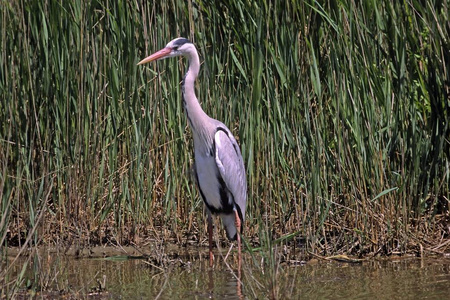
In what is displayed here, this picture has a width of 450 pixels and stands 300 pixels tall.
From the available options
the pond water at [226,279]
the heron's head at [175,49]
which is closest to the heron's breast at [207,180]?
the pond water at [226,279]

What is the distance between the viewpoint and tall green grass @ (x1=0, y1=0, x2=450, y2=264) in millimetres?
5090

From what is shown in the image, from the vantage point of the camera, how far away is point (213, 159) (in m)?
5.46

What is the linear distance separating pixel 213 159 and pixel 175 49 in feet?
2.49

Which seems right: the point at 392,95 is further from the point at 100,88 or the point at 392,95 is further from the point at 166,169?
the point at 100,88

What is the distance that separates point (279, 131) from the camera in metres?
5.45

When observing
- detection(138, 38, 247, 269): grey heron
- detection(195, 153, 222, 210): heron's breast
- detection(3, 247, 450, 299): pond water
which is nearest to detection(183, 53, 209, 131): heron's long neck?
detection(138, 38, 247, 269): grey heron

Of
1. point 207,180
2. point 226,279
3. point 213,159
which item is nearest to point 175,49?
point 213,159

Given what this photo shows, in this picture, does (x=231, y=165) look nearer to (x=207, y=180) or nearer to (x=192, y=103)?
(x=207, y=180)

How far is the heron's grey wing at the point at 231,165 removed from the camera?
17.5 feet

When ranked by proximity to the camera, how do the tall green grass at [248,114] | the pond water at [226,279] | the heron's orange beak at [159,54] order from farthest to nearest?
the heron's orange beak at [159,54] < the tall green grass at [248,114] < the pond water at [226,279]

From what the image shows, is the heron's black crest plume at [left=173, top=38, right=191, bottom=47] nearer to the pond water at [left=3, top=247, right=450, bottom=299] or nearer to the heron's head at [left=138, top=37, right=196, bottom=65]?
the heron's head at [left=138, top=37, right=196, bottom=65]

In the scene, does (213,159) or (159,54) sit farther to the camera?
(213,159)

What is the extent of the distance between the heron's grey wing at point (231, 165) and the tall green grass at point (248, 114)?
0.34 ft

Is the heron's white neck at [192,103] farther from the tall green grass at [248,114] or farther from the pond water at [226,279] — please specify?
the pond water at [226,279]
